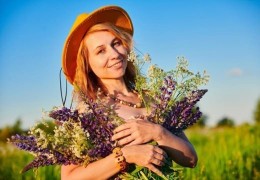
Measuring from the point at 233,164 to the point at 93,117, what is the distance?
384cm

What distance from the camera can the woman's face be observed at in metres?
2.81

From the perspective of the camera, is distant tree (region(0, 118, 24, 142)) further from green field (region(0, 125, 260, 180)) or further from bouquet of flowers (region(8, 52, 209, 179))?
bouquet of flowers (region(8, 52, 209, 179))

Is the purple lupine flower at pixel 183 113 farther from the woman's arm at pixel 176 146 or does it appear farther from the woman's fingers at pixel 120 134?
the woman's fingers at pixel 120 134

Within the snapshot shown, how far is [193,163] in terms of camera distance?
2.81 m

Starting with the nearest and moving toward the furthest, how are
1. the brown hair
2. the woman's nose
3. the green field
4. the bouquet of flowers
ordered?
the bouquet of flowers
the woman's nose
the brown hair
the green field

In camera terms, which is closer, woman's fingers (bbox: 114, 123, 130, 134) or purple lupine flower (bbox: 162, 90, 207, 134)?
woman's fingers (bbox: 114, 123, 130, 134)

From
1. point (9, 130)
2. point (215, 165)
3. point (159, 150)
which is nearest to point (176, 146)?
point (159, 150)

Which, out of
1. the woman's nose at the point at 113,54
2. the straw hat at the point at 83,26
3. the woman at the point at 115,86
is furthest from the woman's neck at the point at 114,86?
the straw hat at the point at 83,26

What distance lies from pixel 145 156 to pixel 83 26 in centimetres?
94

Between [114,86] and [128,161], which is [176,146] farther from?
[114,86]

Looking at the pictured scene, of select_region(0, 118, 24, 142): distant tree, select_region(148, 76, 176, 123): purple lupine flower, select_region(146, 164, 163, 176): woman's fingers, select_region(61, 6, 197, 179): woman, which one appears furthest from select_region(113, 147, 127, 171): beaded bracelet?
select_region(0, 118, 24, 142): distant tree

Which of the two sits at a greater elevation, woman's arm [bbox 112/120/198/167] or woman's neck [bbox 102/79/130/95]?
woman's neck [bbox 102/79/130/95]

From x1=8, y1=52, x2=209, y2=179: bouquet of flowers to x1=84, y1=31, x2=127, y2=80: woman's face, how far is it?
21 cm

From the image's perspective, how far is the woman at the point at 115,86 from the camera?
2469 millimetres
